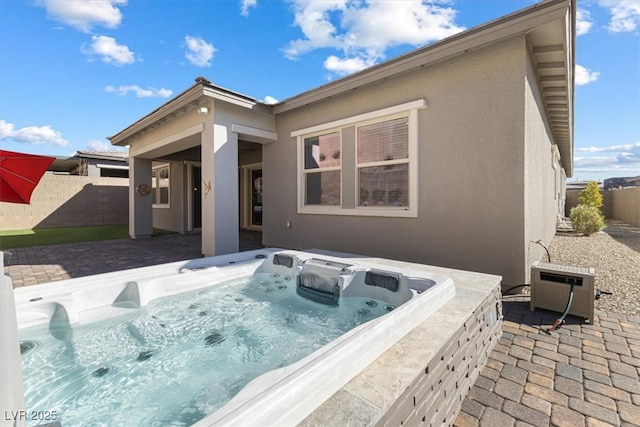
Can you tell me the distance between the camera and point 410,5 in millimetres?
5527

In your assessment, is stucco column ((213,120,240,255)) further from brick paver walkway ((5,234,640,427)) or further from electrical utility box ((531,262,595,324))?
electrical utility box ((531,262,595,324))

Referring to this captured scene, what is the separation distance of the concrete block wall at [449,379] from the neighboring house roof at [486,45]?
367 centimetres

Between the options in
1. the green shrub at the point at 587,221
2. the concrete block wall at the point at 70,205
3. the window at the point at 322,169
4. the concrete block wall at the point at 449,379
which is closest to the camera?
the concrete block wall at the point at 449,379

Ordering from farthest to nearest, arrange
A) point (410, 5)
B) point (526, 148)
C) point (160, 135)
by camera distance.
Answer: point (160, 135) < point (410, 5) < point (526, 148)

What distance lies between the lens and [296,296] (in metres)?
4.09

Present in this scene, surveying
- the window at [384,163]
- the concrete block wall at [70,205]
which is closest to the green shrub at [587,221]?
the window at [384,163]

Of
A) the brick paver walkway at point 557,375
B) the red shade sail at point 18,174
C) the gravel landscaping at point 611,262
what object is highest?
the red shade sail at point 18,174

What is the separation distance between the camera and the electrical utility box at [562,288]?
3273 millimetres

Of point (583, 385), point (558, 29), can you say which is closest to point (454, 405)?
point (583, 385)

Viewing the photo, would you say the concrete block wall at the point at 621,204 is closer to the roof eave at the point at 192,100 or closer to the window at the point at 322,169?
the window at the point at 322,169

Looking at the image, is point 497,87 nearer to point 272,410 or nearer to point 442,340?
point 442,340

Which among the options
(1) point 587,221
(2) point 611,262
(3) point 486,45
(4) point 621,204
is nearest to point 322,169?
(3) point 486,45

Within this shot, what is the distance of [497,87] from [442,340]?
13.4 feet

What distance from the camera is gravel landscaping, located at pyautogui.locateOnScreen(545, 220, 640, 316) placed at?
392cm
